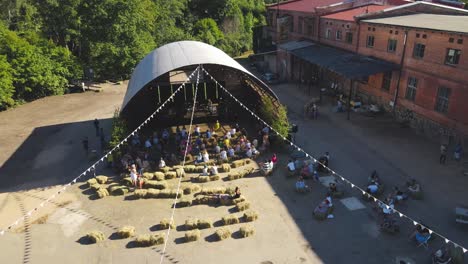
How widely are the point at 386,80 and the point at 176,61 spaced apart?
16585 mm

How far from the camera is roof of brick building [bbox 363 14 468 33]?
2250cm

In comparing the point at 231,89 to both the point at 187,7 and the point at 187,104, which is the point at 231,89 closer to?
Result: the point at 187,104

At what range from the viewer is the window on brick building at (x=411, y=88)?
2517 cm

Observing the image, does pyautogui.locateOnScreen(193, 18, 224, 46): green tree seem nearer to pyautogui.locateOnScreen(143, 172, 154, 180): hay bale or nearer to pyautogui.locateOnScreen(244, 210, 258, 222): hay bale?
pyautogui.locateOnScreen(143, 172, 154, 180): hay bale

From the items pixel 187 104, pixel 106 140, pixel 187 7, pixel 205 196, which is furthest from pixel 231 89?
pixel 187 7

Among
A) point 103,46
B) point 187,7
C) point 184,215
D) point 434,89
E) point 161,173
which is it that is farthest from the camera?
point 187,7

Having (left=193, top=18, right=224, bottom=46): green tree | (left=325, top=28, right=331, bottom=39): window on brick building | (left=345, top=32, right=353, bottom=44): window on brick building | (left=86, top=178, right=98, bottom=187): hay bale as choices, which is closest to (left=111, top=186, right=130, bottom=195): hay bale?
(left=86, top=178, right=98, bottom=187): hay bale

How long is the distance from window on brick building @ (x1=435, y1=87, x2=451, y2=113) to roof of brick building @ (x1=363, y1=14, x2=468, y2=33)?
374 centimetres

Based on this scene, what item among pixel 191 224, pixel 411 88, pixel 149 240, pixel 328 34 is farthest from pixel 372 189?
pixel 328 34

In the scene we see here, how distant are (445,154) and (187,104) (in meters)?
16.9

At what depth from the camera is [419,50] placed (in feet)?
80.3

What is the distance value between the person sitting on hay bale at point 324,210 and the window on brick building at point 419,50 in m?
14.2

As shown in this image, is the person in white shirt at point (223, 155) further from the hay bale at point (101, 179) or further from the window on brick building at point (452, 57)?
the window on brick building at point (452, 57)

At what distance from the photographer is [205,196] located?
683 inches
